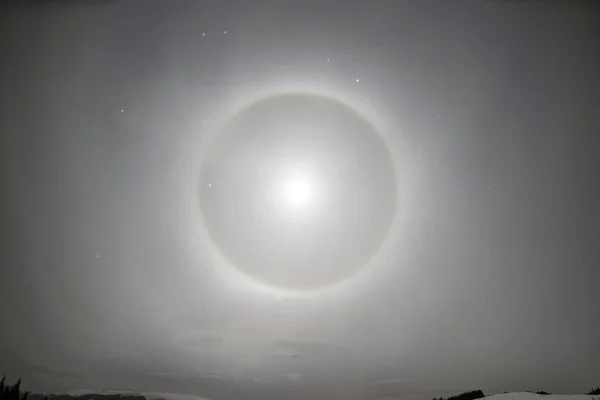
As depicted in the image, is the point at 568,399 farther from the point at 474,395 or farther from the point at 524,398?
the point at 474,395

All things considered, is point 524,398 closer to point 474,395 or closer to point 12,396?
point 474,395

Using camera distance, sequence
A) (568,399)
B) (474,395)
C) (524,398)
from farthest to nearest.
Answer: (474,395) → (524,398) → (568,399)

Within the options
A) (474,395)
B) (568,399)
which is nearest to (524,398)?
(568,399)

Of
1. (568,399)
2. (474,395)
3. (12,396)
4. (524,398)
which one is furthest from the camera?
(12,396)

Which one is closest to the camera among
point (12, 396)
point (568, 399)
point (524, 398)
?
point (568, 399)

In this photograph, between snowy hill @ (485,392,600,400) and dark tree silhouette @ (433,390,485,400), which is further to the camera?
dark tree silhouette @ (433,390,485,400)

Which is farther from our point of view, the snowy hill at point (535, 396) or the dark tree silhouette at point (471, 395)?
the dark tree silhouette at point (471, 395)

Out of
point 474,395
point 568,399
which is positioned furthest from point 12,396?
point 568,399

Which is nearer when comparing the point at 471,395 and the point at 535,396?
the point at 535,396

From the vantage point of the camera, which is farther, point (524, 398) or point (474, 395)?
point (474, 395)
